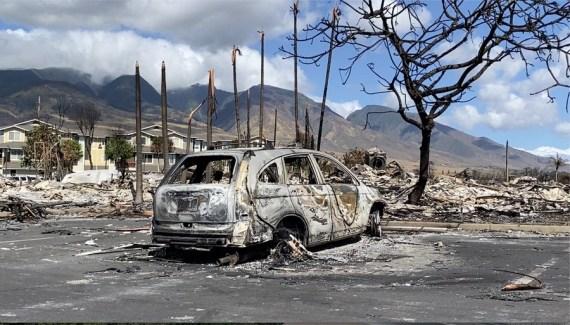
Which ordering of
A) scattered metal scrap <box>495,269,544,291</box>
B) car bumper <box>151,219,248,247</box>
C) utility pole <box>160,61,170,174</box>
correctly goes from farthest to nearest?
utility pole <box>160,61,170,174</box>, car bumper <box>151,219,248,247</box>, scattered metal scrap <box>495,269,544,291</box>

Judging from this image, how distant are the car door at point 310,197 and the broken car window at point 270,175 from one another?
0.69ft

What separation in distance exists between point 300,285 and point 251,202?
176 cm

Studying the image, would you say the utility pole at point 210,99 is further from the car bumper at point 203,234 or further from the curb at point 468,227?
the car bumper at point 203,234

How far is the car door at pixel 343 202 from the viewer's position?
1020 centimetres

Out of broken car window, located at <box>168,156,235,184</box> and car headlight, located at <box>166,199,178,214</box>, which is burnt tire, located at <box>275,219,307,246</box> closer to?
broken car window, located at <box>168,156,235,184</box>

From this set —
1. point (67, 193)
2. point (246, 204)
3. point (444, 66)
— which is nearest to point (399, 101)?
point (444, 66)

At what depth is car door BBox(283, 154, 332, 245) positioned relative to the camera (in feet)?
31.1

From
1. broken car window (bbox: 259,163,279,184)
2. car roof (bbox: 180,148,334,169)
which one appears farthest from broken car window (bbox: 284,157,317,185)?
broken car window (bbox: 259,163,279,184)

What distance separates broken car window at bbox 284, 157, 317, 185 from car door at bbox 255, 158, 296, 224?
478 mm

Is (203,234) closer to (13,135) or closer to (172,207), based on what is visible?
(172,207)

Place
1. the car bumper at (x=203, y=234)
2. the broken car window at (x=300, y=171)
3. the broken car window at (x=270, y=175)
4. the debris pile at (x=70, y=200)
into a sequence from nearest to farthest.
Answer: the car bumper at (x=203, y=234), the broken car window at (x=270, y=175), the broken car window at (x=300, y=171), the debris pile at (x=70, y=200)

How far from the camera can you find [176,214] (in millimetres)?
8883

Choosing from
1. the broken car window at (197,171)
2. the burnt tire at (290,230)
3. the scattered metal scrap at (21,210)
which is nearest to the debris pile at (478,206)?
the burnt tire at (290,230)

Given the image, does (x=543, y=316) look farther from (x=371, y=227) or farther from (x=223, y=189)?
(x=371, y=227)
